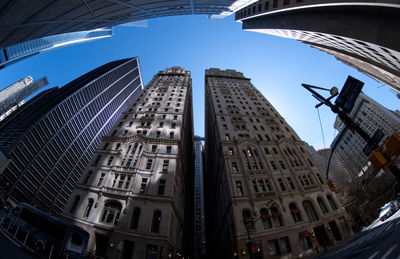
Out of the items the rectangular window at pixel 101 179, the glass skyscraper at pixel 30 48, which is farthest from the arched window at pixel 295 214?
the glass skyscraper at pixel 30 48

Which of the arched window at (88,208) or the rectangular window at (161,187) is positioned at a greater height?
the rectangular window at (161,187)

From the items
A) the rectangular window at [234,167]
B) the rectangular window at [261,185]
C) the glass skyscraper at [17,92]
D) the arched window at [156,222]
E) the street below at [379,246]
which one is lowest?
the street below at [379,246]

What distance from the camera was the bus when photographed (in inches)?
564

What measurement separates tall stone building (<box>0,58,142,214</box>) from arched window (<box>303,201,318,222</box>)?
82.6m

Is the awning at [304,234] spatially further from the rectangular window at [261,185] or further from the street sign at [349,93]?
the street sign at [349,93]

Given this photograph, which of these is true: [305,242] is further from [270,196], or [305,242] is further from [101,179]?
[101,179]

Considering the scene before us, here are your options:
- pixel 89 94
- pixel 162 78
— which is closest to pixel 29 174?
pixel 89 94

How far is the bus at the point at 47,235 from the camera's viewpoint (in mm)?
14328

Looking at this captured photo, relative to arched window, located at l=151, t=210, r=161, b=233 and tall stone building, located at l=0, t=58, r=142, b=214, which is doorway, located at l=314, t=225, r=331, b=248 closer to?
arched window, located at l=151, t=210, r=161, b=233

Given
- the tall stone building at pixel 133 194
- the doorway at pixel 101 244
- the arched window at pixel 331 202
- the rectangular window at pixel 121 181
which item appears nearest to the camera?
the doorway at pixel 101 244

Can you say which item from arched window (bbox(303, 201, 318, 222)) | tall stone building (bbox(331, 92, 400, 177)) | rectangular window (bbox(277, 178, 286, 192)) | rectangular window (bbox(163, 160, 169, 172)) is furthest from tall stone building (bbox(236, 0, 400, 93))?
tall stone building (bbox(331, 92, 400, 177))

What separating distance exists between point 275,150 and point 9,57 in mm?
103160

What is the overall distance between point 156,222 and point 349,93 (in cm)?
2835

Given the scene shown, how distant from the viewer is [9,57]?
61.7 m
